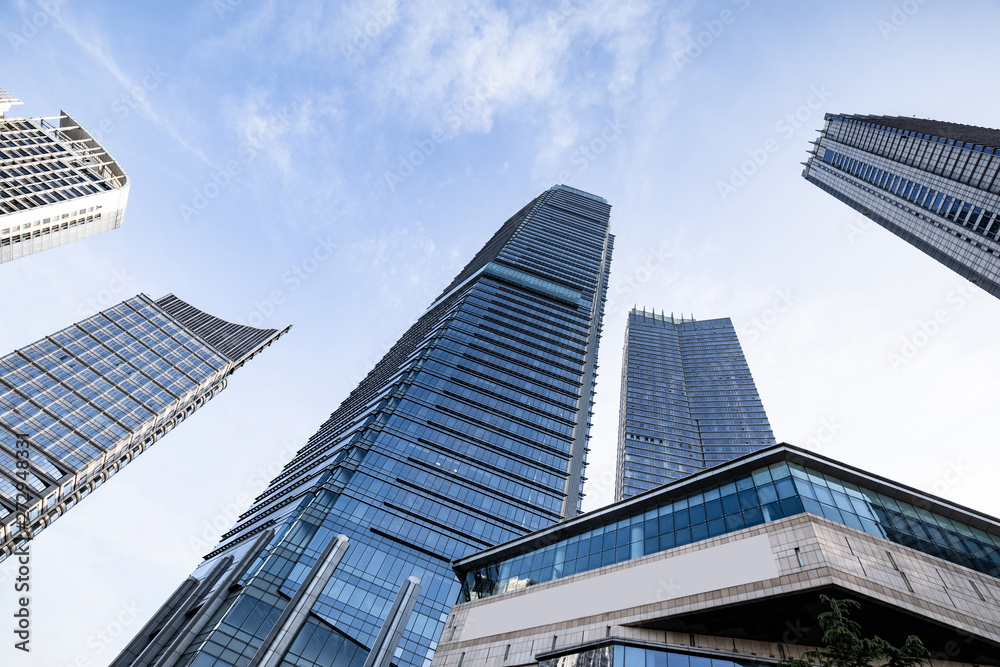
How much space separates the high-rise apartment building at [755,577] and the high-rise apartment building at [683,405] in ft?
299

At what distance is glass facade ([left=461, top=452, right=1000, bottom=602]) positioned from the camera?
77.3 feet

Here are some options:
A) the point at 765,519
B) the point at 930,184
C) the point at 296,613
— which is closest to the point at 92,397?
the point at 296,613

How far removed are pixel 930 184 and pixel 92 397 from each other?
522 ft

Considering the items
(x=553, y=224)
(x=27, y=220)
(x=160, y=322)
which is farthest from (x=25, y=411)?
(x=553, y=224)

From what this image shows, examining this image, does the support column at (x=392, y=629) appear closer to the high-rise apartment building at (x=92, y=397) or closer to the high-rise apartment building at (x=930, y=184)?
the high-rise apartment building at (x=930, y=184)

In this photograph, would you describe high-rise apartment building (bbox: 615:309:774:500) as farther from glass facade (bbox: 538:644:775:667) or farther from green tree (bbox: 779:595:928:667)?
green tree (bbox: 779:595:928:667)

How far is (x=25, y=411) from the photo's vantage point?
330 feet

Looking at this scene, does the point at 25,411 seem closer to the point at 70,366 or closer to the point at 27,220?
the point at 70,366

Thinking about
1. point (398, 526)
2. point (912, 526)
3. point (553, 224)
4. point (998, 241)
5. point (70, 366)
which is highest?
point (553, 224)

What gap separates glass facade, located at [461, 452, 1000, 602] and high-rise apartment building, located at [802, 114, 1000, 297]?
242ft

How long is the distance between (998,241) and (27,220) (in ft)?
499

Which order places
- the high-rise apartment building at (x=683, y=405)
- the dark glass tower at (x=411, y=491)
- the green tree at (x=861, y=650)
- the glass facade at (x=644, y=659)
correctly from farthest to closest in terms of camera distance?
the high-rise apartment building at (x=683, y=405), the dark glass tower at (x=411, y=491), the glass facade at (x=644, y=659), the green tree at (x=861, y=650)

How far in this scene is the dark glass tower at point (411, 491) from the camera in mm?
34594

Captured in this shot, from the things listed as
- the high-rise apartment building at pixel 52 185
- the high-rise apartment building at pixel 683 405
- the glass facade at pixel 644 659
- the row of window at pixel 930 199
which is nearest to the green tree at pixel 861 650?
the glass facade at pixel 644 659
